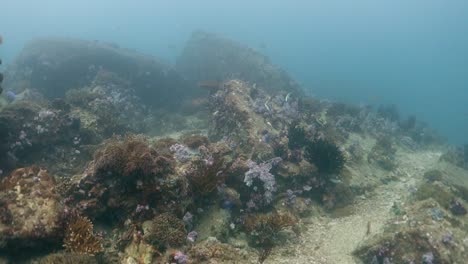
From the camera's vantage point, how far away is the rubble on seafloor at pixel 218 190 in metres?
7.41

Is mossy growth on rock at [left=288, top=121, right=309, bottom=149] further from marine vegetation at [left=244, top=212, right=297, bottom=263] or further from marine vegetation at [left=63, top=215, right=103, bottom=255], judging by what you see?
marine vegetation at [left=63, top=215, right=103, bottom=255]

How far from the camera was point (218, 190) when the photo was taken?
10344mm

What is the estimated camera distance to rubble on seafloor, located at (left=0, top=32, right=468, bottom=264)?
7.41m

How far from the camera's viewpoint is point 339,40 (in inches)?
7126

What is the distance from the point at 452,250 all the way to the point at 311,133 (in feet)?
24.0

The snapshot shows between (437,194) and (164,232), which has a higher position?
(164,232)

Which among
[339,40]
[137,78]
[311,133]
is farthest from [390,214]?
[339,40]

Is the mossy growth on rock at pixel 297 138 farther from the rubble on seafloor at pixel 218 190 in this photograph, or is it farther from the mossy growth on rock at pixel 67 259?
the mossy growth on rock at pixel 67 259

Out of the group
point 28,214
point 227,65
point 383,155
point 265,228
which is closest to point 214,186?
point 265,228

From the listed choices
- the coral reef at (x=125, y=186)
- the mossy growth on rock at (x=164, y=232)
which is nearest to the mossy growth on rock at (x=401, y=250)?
the mossy growth on rock at (x=164, y=232)

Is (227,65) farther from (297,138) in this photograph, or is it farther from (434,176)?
(434,176)

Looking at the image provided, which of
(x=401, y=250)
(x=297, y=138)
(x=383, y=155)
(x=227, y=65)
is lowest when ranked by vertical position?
(x=227, y=65)

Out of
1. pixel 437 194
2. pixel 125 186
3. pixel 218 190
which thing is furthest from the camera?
pixel 437 194

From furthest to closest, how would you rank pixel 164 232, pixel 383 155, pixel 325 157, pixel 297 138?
pixel 383 155 → pixel 297 138 → pixel 325 157 → pixel 164 232
